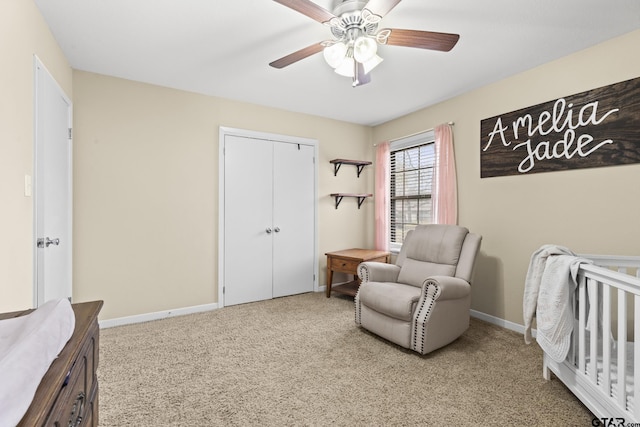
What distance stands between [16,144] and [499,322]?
389cm

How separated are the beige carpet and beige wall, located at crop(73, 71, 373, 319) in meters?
0.45

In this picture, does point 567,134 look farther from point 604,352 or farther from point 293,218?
point 293,218

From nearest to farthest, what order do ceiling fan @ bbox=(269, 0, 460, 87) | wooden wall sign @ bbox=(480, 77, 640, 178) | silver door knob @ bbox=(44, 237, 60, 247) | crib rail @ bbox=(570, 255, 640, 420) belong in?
crib rail @ bbox=(570, 255, 640, 420), ceiling fan @ bbox=(269, 0, 460, 87), silver door knob @ bbox=(44, 237, 60, 247), wooden wall sign @ bbox=(480, 77, 640, 178)

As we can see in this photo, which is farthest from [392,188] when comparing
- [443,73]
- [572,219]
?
[572,219]

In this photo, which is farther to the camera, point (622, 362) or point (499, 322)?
point (499, 322)

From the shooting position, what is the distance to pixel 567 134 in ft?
8.14

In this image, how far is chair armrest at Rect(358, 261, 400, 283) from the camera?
296cm

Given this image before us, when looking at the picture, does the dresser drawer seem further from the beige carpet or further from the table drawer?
the table drawer

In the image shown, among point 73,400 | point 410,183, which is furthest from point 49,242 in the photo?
point 410,183

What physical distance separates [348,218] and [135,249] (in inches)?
105

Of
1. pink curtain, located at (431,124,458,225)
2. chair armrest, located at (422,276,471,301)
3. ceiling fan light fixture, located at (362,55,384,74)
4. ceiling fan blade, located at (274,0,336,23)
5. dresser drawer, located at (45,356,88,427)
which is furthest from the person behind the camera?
pink curtain, located at (431,124,458,225)

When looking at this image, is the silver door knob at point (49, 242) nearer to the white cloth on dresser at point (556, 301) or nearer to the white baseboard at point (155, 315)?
the white baseboard at point (155, 315)

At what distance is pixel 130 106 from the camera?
117 inches

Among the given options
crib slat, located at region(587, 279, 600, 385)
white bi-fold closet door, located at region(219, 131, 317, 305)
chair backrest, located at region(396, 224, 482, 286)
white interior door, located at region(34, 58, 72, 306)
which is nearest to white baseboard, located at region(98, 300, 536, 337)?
white bi-fold closet door, located at region(219, 131, 317, 305)
